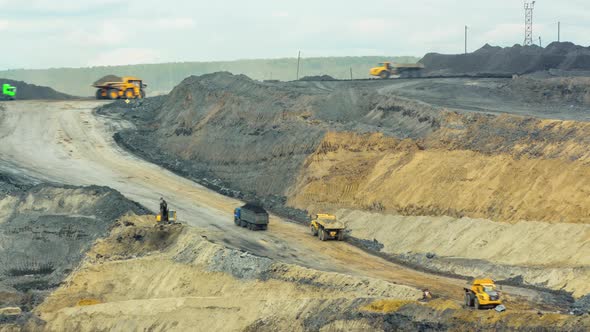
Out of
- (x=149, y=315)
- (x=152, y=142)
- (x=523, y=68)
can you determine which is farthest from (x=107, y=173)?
(x=523, y=68)

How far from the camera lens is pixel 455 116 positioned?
66250 mm

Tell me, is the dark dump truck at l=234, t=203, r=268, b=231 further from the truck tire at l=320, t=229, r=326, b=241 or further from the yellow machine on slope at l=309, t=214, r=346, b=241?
the truck tire at l=320, t=229, r=326, b=241

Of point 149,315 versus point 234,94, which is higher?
point 234,94

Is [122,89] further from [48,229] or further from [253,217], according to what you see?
[253,217]

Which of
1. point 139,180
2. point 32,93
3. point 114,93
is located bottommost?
point 139,180

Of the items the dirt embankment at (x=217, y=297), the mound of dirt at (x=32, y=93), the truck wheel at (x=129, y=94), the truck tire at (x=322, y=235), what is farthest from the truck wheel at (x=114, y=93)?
the truck tire at (x=322, y=235)

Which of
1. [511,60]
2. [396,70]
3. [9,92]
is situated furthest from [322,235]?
[9,92]

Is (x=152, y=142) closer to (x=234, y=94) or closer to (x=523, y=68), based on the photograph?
(x=234, y=94)

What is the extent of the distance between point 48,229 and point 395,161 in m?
22.9

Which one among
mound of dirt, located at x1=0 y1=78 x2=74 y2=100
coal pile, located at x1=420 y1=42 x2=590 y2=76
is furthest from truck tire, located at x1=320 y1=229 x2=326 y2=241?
mound of dirt, located at x1=0 y1=78 x2=74 y2=100

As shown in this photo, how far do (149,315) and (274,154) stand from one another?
94.5 feet

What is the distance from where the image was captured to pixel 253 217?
61844 mm

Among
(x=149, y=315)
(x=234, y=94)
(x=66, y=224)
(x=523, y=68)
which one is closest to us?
(x=149, y=315)

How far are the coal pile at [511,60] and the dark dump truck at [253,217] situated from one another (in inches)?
1959
